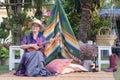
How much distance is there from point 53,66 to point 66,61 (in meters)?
0.38

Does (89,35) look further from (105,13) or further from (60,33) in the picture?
(105,13)

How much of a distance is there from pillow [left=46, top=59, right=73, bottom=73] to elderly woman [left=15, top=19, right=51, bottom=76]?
24cm

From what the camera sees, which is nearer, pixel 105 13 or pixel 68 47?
pixel 68 47

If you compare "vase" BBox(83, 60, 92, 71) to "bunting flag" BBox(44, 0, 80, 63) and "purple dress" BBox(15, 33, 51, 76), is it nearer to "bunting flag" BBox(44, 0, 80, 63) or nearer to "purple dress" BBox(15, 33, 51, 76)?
"bunting flag" BBox(44, 0, 80, 63)

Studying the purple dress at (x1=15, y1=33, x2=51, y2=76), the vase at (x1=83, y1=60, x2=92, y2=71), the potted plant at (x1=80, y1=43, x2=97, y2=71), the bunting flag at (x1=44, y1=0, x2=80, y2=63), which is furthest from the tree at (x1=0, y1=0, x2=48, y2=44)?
the purple dress at (x1=15, y1=33, x2=51, y2=76)

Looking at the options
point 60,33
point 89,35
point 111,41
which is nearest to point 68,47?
point 60,33

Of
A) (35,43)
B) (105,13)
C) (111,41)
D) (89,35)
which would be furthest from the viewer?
(105,13)

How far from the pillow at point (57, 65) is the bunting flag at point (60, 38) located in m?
0.55

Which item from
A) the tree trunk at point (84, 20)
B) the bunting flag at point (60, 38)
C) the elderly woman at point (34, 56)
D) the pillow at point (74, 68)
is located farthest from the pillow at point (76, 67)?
the tree trunk at point (84, 20)

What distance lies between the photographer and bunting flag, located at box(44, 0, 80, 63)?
9.69 meters

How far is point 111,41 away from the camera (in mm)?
11320

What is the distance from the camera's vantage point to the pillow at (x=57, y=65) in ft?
28.7

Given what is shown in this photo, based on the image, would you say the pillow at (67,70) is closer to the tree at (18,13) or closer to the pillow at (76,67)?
the pillow at (76,67)

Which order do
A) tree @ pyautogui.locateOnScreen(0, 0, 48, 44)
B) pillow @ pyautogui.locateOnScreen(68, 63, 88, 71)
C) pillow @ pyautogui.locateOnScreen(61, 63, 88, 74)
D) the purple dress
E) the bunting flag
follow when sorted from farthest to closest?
1. tree @ pyautogui.locateOnScreen(0, 0, 48, 44)
2. the bunting flag
3. pillow @ pyautogui.locateOnScreen(68, 63, 88, 71)
4. pillow @ pyautogui.locateOnScreen(61, 63, 88, 74)
5. the purple dress
